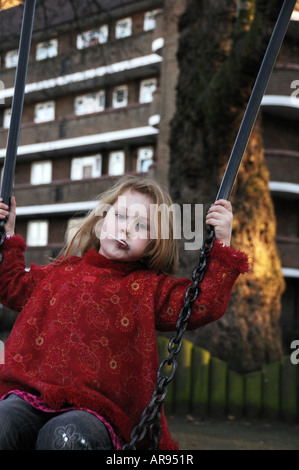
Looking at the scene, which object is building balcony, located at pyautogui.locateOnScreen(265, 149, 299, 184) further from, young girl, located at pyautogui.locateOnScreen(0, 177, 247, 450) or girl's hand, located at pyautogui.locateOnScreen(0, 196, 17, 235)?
girl's hand, located at pyautogui.locateOnScreen(0, 196, 17, 235)

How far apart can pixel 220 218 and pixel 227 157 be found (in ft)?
15.0

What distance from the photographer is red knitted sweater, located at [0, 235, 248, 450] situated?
1938 millimetres

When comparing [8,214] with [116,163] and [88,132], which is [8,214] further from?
[116,163]

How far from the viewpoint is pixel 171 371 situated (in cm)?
168

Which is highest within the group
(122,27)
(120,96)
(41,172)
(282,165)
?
(120,96)

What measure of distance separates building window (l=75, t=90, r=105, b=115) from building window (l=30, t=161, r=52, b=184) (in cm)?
237

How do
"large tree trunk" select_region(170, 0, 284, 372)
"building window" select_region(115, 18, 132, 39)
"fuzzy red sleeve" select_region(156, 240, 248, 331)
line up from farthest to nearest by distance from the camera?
"building window" select_region(115, 18, 132, 39), "large tree trunk" select_region(170, 0, 284, 372), "fuzzy red sleeve" select_region(156, 240, 248, 331)

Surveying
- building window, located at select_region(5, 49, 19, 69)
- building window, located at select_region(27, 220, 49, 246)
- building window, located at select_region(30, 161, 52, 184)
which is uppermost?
building window, located at select_region(5, 49, 19, 69)

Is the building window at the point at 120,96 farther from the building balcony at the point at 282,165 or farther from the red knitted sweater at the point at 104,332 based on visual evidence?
the red knitted sweater at the point at 104,332

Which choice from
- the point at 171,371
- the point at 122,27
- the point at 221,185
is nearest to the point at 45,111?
the point at 122,27

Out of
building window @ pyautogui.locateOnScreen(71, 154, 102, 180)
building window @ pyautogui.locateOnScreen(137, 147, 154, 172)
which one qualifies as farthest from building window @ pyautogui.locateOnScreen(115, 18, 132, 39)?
building window @ pyautogui.locateOnScreen(71, 154, 102, 180)

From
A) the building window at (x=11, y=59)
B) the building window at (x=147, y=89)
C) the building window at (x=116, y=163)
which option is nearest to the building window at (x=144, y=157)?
the building window at (x=116, y=163)

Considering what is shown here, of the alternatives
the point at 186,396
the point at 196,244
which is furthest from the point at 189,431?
the point at 196,244

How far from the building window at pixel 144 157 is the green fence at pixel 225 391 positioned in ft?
49.3
